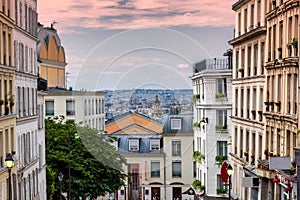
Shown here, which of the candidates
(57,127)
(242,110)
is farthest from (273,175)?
(57,127)

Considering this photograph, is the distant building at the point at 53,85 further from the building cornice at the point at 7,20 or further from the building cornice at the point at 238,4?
the building cornice at the point at 7,20

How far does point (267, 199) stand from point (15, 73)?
15522 millimetres

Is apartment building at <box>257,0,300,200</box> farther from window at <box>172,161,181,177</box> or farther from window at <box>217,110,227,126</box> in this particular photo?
window at <box>217,110,227,126</box>

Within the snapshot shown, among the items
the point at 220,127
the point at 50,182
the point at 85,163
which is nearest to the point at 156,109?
the point at 50,182

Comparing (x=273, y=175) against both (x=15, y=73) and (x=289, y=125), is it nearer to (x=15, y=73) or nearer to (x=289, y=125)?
(x=289, y=125)

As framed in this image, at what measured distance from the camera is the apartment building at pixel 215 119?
51.0 m

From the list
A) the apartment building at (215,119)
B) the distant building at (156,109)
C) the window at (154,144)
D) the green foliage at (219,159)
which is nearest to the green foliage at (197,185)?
the apartment building at (215,119)

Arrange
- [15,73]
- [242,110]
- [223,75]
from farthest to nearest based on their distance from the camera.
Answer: [223,75]
[242,110]
[15,73]

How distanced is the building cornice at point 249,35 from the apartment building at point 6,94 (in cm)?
1340

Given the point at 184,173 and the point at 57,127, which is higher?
the point at 57,127

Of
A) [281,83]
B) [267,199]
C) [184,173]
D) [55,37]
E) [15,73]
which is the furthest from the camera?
[55,37]

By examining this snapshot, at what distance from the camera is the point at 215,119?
2074 inches

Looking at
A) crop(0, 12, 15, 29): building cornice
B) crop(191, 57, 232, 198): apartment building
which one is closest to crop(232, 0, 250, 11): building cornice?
crop(191, 57, 232, 198): apartment building

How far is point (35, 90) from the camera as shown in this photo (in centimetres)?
4378
